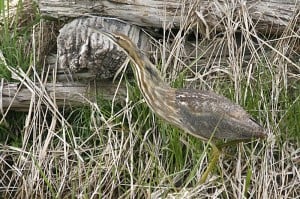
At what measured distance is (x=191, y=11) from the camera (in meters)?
3.69

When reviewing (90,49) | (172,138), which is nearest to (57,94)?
(90,49)

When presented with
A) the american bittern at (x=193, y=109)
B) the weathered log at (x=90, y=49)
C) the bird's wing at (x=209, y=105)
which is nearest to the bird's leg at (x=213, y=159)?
the american bittern at (x=193, y=109)

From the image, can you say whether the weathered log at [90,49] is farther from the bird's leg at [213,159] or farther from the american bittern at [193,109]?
the bird's leg at [213,159]

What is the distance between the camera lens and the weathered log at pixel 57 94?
3.73 metres

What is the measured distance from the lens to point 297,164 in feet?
11.2

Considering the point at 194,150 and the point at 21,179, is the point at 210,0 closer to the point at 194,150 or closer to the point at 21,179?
the point at 194,150

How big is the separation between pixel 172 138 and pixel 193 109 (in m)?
0.35

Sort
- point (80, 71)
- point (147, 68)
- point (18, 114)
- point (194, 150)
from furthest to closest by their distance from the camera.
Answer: point (18, 114)
point (80, 71)
point (194, 150)
point (147, 68)

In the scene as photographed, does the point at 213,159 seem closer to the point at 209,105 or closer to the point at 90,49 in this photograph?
the point at 209,105

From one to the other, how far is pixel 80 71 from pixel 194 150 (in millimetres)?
612

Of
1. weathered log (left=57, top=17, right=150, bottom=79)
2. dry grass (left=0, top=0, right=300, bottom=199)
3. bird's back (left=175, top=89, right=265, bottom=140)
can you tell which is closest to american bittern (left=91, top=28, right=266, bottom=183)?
bird's back (left=175, top=89, right=265, bottom=140)

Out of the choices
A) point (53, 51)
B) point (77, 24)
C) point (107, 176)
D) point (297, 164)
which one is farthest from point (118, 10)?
point (297, 164)

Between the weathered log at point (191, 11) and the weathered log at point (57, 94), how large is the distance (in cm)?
31

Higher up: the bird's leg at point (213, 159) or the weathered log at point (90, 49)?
the weathered log at point (90, 49)
